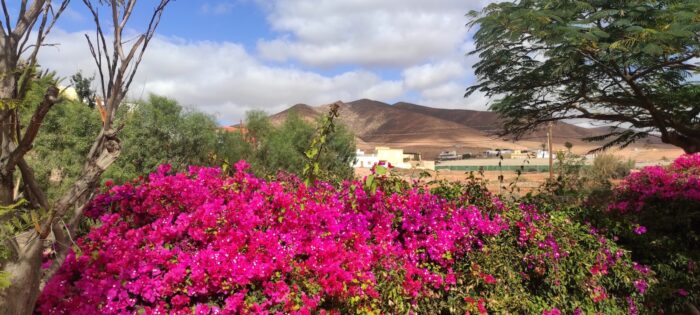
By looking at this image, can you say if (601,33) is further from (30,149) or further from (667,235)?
(30,149)

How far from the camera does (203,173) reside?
4055mm

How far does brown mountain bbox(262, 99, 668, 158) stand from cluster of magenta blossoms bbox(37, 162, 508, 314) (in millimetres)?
75912

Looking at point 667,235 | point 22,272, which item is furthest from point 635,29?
point 22,272

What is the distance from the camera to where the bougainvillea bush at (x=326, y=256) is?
247 centimetres

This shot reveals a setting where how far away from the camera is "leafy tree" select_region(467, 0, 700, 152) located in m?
4.59

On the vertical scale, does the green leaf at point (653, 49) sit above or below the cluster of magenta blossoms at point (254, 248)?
above

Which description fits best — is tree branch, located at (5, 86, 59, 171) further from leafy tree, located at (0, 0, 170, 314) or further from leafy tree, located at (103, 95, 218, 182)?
leafy tree, located at (103, 95, 218, 182)

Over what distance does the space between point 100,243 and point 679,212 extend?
6363 mm

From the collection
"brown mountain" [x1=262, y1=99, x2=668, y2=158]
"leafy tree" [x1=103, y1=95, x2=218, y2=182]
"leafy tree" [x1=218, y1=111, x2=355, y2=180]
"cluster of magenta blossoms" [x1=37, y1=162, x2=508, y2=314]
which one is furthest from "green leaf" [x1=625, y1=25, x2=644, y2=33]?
"brown mountain" [x1=262, y1=99, x2=668, y2=158]

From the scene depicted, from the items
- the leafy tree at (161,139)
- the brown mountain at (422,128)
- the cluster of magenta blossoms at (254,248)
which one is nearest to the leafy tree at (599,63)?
the cluster of magenta blossoms at (254,248)

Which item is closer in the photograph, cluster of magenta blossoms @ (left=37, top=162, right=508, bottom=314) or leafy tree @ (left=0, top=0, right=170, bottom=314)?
leafy tree @ (left=0, top=0, right=170, bottom=314)

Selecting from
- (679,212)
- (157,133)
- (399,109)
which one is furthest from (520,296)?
(399,109)

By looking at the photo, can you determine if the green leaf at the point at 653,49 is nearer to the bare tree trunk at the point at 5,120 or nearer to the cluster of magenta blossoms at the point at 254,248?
the cluster of magenta blossoms at the point at 254,248

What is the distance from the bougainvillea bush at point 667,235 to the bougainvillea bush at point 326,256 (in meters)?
0.34
